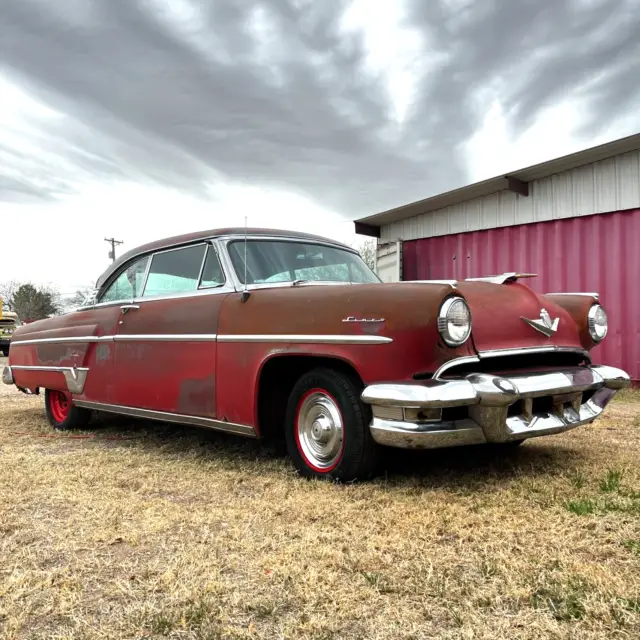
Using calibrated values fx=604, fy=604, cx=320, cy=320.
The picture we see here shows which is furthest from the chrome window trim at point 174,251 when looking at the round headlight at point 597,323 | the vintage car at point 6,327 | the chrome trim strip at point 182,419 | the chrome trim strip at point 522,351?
the vintage car at point 6,327

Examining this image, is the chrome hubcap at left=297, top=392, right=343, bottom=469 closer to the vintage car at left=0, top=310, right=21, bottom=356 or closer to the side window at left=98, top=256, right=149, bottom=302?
the side window at left=98, top=256, right=149, bottom=302

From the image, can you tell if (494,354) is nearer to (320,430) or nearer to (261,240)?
(320,430)

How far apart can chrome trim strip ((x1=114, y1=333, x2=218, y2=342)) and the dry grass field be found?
0.82 metres

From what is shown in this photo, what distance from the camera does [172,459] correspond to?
13.6 ft

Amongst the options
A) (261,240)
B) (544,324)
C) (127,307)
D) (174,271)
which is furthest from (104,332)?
(544,324)

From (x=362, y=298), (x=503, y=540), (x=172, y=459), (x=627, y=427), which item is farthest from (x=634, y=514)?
(x=172, y=459)

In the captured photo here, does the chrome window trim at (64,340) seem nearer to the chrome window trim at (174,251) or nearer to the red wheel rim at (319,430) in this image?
the chrome window trim at (174,251)

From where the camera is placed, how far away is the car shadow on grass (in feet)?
11.0

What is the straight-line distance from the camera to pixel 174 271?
4.49 metres

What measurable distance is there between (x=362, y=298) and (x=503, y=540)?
1.32 m

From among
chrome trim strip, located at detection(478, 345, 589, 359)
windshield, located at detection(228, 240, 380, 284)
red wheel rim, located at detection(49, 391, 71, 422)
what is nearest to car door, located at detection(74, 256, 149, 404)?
red wheel rim, located at detection(49, 391, 71, 422)

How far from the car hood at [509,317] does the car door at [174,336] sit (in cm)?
159

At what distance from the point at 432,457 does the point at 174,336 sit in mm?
1888

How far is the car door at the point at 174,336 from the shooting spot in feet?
12.8
